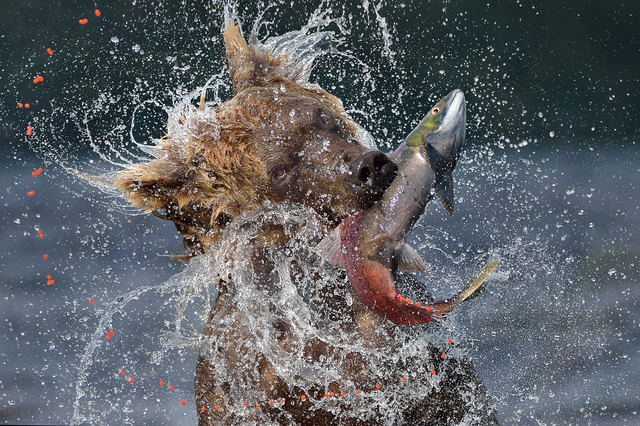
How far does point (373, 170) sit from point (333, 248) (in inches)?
14.2

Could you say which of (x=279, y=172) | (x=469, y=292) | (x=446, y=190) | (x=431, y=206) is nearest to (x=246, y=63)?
(x=279, y=172)

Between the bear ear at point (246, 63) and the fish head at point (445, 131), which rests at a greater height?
the bear ear at point (246, 63)

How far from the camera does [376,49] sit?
6.90 metres

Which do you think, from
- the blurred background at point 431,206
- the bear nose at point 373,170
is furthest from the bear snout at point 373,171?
the blurred background at point 431,206

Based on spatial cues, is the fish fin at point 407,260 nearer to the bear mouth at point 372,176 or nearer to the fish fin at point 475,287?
the bear mouth at point 372,176

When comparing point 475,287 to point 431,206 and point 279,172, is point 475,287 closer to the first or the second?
point 279,172

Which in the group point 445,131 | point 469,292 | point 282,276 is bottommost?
point 469,292

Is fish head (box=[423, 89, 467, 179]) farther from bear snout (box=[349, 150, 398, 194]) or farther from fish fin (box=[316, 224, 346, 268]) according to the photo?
fish fin (box=[316, 224, 346, 268])

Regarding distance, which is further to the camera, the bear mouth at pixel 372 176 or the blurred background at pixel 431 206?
the blurred background at pixel 431 206

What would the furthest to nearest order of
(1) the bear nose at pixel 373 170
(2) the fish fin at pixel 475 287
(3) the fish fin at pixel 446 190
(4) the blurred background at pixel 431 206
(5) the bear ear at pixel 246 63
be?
(4) the blurred background at pixel 431 206
(5) the bear ear at pixel 246 63
(3) the fish fin at pixel 446 190
(1) the bear nose at pixel 373 170
(2) the fish fin at pixel 475 287

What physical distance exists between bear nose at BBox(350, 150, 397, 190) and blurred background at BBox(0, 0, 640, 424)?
1931mm

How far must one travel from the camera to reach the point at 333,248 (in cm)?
326

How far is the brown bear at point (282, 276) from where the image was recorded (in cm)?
340

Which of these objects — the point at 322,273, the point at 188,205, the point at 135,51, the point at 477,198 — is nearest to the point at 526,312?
the point at 477,198
